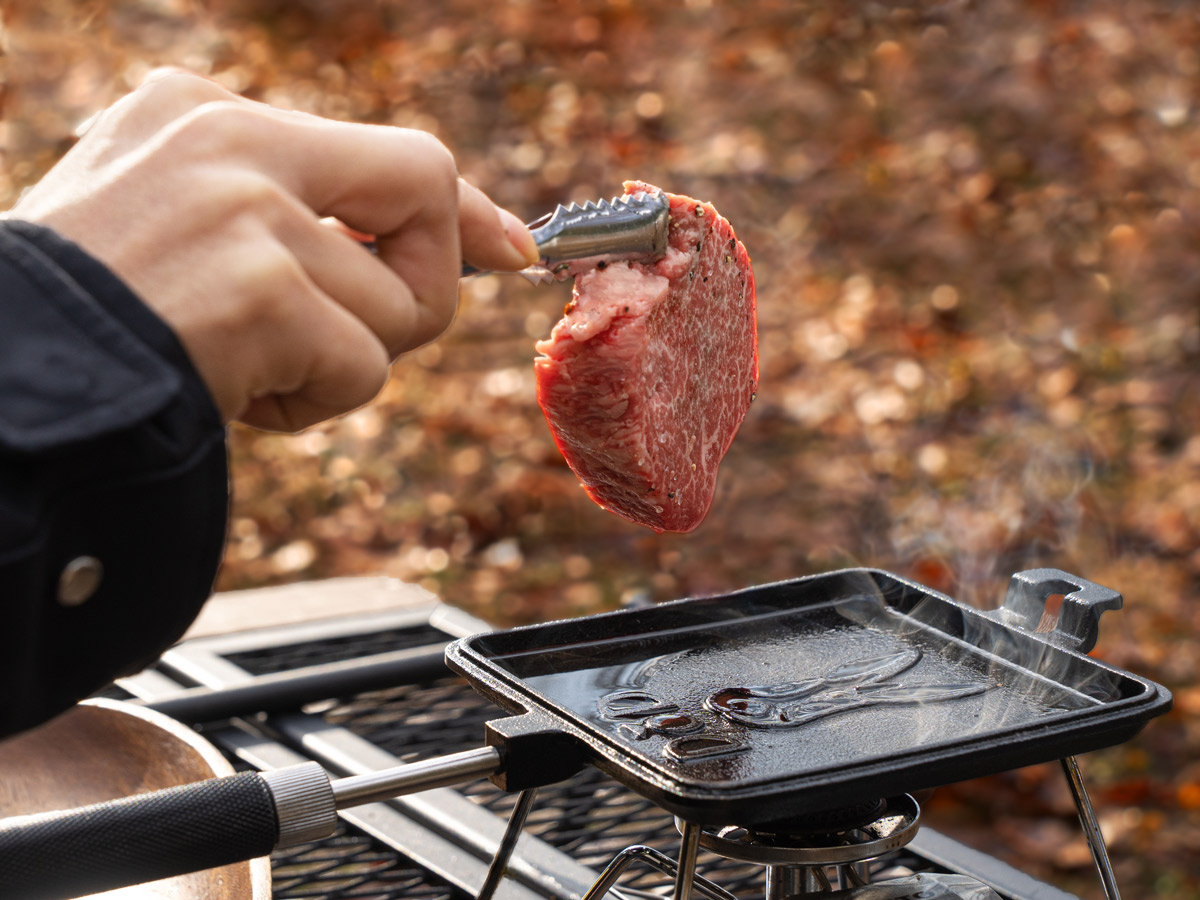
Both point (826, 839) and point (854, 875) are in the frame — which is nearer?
point (826, 839)

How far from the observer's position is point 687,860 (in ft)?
4.48

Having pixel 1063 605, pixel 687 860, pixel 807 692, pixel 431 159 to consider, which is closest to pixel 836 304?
pixel 1063 605

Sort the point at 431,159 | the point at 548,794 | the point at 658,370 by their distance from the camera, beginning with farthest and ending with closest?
the point at 548,794 → the point at 658,370 → the point at 431,159

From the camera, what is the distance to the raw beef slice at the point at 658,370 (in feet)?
5.29

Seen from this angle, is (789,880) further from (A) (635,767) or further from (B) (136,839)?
(B) (136,839)

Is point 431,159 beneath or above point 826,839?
above

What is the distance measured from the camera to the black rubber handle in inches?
46.8

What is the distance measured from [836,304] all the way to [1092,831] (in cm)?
413

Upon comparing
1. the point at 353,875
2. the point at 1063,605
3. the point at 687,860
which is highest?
the point at 1063,605

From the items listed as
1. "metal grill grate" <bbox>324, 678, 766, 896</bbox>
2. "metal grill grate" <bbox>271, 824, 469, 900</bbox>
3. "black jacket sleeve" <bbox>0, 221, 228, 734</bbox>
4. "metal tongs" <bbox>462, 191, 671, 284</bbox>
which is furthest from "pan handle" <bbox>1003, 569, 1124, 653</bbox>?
"black jacket sleeve" <bbox>0, 221, 228, 734</bbox>

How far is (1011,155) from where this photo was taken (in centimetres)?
580

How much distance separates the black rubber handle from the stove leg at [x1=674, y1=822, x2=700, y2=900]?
0.45 meters

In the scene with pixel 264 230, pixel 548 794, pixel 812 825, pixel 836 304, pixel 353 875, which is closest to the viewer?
pixel 264 230

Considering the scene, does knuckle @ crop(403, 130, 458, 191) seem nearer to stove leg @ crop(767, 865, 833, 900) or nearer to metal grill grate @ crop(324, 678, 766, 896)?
stove leg @ crop(767, 865, 833, 900)
